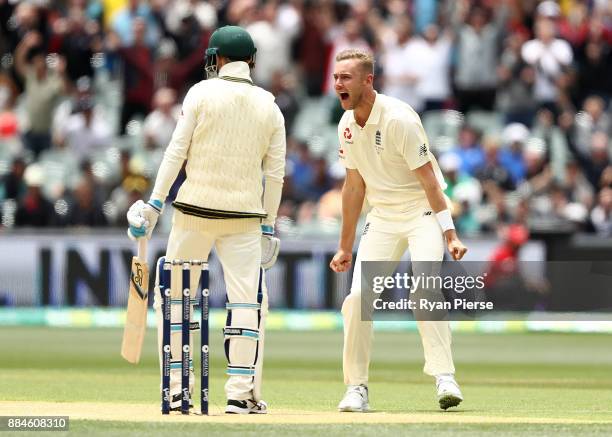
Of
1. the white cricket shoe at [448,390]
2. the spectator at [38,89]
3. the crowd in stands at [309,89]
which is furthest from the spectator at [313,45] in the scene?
the white cricket shoe at [448,390]

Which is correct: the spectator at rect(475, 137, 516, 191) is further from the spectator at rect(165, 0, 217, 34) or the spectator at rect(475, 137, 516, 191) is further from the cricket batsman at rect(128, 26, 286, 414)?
the cricket batsman at rect(128, 26, 286, 414)

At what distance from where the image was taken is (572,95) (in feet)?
72.0

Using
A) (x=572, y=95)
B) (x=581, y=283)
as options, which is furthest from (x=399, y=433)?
(x=572, y=95)

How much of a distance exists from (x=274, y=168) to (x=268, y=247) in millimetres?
454

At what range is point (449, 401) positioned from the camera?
9500 millimetres

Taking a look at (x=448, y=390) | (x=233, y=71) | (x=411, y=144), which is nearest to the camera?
(x=233, y=71)

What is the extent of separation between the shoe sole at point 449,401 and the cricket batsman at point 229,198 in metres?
1.05

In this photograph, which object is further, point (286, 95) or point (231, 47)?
point (286, 95)

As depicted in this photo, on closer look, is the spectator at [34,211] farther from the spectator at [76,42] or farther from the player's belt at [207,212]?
the player's belt at [207,212]

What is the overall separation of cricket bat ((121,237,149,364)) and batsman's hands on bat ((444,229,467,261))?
1691mm

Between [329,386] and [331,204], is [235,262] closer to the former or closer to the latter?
[329,386]

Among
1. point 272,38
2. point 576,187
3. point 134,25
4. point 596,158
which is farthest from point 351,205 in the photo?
point 134,25

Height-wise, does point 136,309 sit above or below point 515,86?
below

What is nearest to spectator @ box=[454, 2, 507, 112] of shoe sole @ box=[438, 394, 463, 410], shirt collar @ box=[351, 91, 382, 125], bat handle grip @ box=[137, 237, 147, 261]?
shirt collar @ box=[351, 91, 382, 125]
